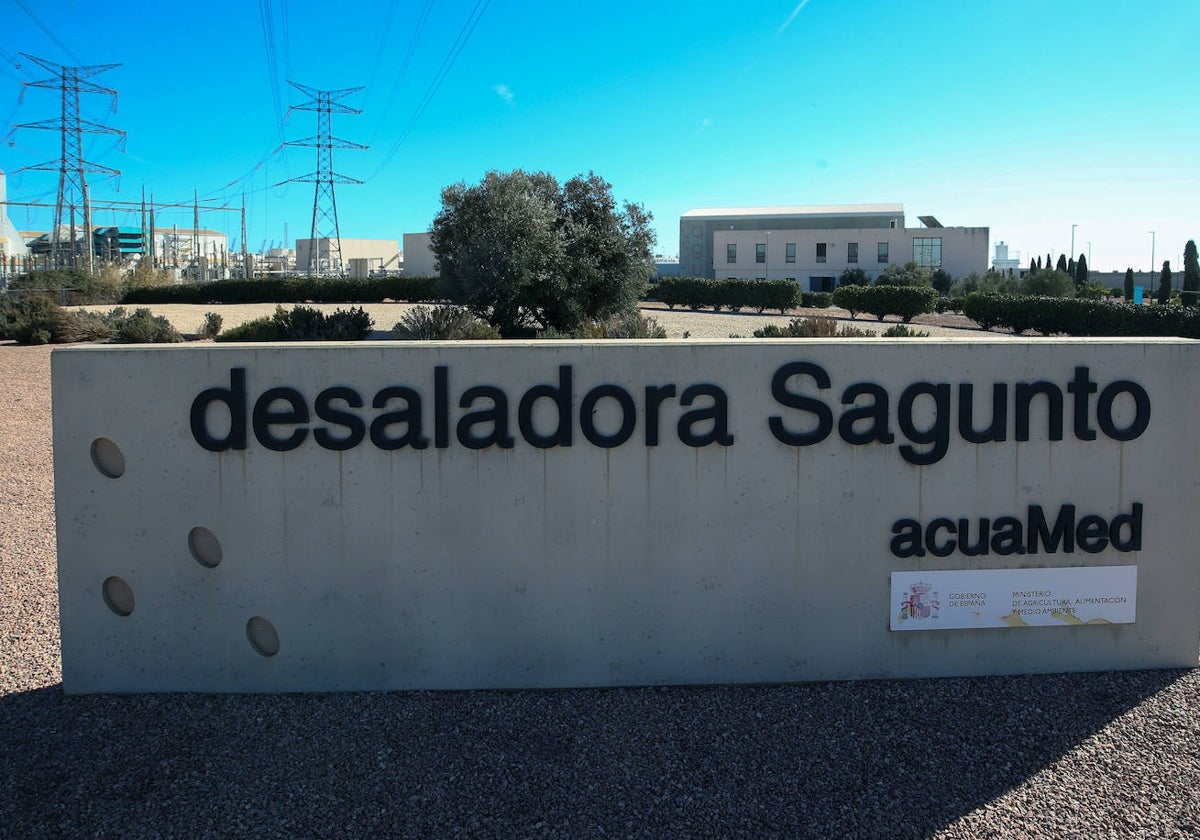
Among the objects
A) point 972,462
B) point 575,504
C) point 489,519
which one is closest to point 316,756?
point 489,519

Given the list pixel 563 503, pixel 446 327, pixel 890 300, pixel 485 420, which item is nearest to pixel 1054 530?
pixel 563 503

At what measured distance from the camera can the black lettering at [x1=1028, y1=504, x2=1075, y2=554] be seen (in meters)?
5.15

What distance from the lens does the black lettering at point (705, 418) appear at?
4.98 m

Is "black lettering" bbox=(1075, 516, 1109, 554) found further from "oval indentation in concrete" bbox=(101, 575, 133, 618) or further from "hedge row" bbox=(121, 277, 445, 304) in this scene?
"hedge row" bbox=(121, 277, 445, 304)

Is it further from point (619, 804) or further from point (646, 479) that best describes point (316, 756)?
point (646, 479)

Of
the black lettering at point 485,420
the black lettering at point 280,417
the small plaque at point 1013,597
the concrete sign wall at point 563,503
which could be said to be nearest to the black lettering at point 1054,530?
the concrete sign wall at point 563,503

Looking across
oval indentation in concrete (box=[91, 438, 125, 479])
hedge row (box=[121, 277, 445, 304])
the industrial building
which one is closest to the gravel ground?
oval indentation in concrete (box=[91, 438, 125, 479])

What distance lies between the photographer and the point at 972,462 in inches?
202

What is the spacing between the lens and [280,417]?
490 cm

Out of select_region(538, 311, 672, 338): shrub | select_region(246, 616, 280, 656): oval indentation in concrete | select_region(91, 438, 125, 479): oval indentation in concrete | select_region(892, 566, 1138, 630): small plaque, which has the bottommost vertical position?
select_region(246, 616, 280, 656): oval indentation in concrete

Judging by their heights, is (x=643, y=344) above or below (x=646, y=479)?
above

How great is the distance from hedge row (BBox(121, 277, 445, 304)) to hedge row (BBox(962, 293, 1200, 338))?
25.6m

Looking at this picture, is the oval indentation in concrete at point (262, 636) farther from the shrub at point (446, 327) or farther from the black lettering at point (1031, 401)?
the shrub at point (446, 327)

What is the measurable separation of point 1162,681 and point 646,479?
3144 mm
